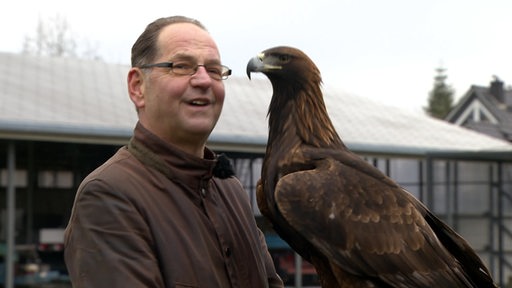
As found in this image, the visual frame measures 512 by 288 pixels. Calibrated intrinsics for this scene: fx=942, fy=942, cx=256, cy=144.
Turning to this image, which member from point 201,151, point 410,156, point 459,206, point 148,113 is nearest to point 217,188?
point 201,151

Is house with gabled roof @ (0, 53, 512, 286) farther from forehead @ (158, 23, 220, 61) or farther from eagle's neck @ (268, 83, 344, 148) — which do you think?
forehead @ (158, 23, 220, 61)

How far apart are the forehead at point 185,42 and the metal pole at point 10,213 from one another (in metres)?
8.89

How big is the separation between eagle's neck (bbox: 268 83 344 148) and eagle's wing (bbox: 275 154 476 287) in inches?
5.0

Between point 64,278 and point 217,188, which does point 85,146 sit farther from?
point 217,188

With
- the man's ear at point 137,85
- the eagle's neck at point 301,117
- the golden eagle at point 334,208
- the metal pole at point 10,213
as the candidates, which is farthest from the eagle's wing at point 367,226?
the metal pole at point 10,213

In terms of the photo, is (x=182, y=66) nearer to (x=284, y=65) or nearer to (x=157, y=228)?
(x=157, y=228)

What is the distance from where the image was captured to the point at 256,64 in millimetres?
3600

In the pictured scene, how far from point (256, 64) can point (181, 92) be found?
82 centimetres

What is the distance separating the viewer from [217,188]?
3131mm

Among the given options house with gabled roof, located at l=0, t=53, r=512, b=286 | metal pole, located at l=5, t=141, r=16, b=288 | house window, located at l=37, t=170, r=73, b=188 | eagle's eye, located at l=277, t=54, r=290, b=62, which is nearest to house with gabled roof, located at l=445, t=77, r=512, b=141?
house with gabled roof, located at l=0, t=53, r=512, b=286

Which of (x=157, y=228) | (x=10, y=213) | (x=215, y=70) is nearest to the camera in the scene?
(x=157, y=228)

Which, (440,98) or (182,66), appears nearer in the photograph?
(182,66)

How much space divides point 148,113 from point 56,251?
921 centimetres

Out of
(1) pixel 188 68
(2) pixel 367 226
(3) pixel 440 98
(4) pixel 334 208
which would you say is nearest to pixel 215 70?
(1) pixel 188 68
